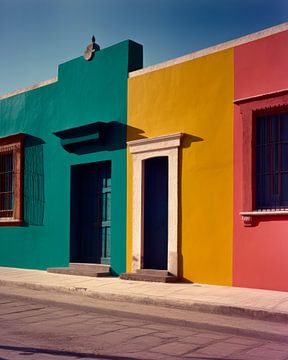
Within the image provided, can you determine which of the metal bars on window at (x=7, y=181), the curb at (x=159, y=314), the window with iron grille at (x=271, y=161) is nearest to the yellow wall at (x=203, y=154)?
the window with iron grille at (x=271, y=161)

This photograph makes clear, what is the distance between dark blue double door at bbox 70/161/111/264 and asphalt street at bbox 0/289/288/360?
14.5ft

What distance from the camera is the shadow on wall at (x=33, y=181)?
513 inches

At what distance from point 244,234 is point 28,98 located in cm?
732

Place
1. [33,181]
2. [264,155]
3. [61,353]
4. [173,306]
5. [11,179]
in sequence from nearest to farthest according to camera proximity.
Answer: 1. [61,353]
2. [173,306]
3. [264,155]
4. [33,181]
5. [11,179]

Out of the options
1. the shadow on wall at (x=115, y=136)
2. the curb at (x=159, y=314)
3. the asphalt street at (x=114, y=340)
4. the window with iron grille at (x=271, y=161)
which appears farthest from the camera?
the shadow on wall at (x=115, y=136)

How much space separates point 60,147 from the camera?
12609 mm

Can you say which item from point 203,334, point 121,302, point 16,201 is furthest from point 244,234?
point 16,201

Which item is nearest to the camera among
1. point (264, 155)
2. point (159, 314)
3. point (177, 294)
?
point (159, 314)

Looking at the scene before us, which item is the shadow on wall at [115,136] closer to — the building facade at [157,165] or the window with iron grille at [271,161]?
the building facade at [157,165]

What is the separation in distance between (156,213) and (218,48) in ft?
11.4

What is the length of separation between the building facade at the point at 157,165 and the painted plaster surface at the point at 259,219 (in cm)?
2

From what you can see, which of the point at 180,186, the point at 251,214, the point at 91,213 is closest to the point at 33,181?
the point at 91,213

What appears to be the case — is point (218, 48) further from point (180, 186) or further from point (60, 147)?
point (60, 147)

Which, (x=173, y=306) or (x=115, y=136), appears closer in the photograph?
(x=173, y=306)
